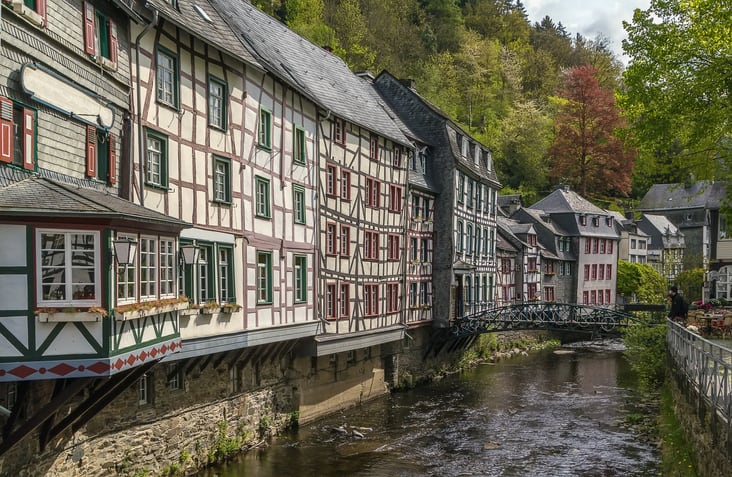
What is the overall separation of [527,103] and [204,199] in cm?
5975

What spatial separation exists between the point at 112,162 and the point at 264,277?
6.45 m

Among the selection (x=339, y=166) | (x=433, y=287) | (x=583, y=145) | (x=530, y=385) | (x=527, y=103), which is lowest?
(x=530, y=385)

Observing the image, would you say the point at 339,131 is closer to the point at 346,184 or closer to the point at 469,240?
the point at 346,184

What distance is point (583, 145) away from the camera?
211ft

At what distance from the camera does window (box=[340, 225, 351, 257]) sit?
979 inches

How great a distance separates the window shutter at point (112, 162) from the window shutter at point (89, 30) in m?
1.56

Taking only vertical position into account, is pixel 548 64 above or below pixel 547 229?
above

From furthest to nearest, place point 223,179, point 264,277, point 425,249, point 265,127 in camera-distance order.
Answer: point 425,249
point 265,127
point 264,277
point 223,179

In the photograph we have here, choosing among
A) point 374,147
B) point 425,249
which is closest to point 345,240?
point 374,147

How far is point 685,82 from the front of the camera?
18422 mm

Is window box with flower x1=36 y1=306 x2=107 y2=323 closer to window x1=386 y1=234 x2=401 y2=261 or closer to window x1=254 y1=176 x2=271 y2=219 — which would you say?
window x1=254 y1=176 x2=271 y2=219

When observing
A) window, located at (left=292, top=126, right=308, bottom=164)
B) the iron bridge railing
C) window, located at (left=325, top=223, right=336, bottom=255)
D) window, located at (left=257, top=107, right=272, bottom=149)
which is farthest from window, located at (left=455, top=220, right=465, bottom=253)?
window, located at (left=257, top=107, right=272, bottom=149)

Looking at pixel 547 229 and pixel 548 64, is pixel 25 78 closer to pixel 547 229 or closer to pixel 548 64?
pixel 547 229

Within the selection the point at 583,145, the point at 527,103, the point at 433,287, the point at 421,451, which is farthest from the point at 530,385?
the point at 527,103
